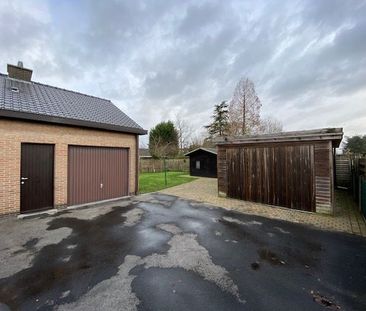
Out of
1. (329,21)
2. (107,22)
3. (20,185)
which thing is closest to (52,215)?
(20,185)

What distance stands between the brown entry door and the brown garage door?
0.68 metres

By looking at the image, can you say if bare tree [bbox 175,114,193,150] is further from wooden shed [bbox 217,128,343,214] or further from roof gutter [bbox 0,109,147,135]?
wooden shed [bbox 217,128,343,214]

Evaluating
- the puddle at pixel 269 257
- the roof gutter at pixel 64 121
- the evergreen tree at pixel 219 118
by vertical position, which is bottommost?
the puddle at pixel 269 257

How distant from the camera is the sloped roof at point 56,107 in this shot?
21.2 ft

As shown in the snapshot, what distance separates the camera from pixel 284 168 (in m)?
7.47

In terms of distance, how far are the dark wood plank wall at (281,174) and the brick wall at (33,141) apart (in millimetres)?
5685

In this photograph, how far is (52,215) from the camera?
6379mm

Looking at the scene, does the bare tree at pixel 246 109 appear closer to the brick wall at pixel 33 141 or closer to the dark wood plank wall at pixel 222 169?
the dark wood plank wall at pixel 222 169

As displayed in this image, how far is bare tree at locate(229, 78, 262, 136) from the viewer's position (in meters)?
21.0

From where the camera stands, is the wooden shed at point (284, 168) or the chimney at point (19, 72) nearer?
the wooden shed at point (284, 168)

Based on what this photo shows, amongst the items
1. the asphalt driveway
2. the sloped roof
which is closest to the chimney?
the sloped roof

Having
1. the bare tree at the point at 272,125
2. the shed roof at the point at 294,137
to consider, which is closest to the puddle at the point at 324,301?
the shed roof at the point at 294,137

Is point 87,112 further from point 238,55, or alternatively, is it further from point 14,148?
point 238,55

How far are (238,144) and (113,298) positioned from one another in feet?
24.7
